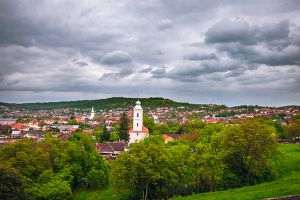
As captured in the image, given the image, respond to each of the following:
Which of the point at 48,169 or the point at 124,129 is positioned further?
the point at 124,129

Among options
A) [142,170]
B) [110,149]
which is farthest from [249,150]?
[110,149]

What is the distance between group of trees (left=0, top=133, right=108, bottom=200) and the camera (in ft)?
134

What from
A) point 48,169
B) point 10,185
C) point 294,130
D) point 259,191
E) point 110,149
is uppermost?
point 294,130

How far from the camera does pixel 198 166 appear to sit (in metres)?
42.0

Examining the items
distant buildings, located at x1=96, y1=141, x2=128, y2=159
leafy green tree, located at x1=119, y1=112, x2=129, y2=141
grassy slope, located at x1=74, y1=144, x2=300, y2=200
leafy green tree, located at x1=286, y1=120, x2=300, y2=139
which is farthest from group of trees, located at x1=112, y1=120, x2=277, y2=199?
leafy green tree, located at x1=119, y1=112, x2=129, y2=141

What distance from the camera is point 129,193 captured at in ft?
144

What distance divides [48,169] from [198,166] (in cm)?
1719

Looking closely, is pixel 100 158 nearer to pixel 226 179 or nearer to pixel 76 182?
pixel 76 182

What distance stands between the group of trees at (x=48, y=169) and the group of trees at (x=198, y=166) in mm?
8043

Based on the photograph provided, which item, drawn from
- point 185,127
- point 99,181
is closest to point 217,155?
point 99,181

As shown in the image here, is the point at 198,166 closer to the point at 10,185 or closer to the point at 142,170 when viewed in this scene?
the point at 142,170

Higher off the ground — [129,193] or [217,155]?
[217,155]

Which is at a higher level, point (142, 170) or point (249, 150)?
point (249, 150)

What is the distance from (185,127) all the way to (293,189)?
78.2 m
